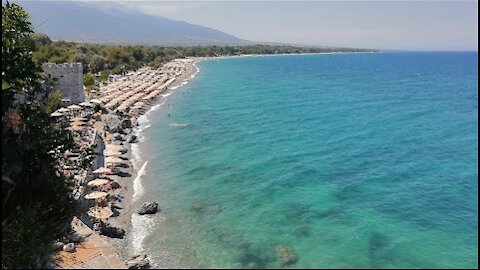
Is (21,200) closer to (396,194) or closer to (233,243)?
(233,243)

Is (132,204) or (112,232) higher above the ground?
(112,232)

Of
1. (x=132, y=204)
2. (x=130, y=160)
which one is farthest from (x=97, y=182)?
(x=130, y=160)

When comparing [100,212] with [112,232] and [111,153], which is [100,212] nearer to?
[112,232]

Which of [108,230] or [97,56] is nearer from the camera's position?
[108,230]

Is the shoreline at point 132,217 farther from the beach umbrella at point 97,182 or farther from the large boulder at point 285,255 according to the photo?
the large boulder at point 285,255

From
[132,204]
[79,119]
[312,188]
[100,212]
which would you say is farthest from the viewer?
[79,119]

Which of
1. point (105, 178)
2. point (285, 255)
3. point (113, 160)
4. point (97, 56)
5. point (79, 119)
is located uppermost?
point (97, 56)

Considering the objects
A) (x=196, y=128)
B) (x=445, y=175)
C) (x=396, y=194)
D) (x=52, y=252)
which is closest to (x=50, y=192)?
(x=52, y=252)

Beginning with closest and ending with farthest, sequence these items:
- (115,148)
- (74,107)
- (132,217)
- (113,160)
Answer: (132,217) → (113,160) → (115,148) → (74,107)
